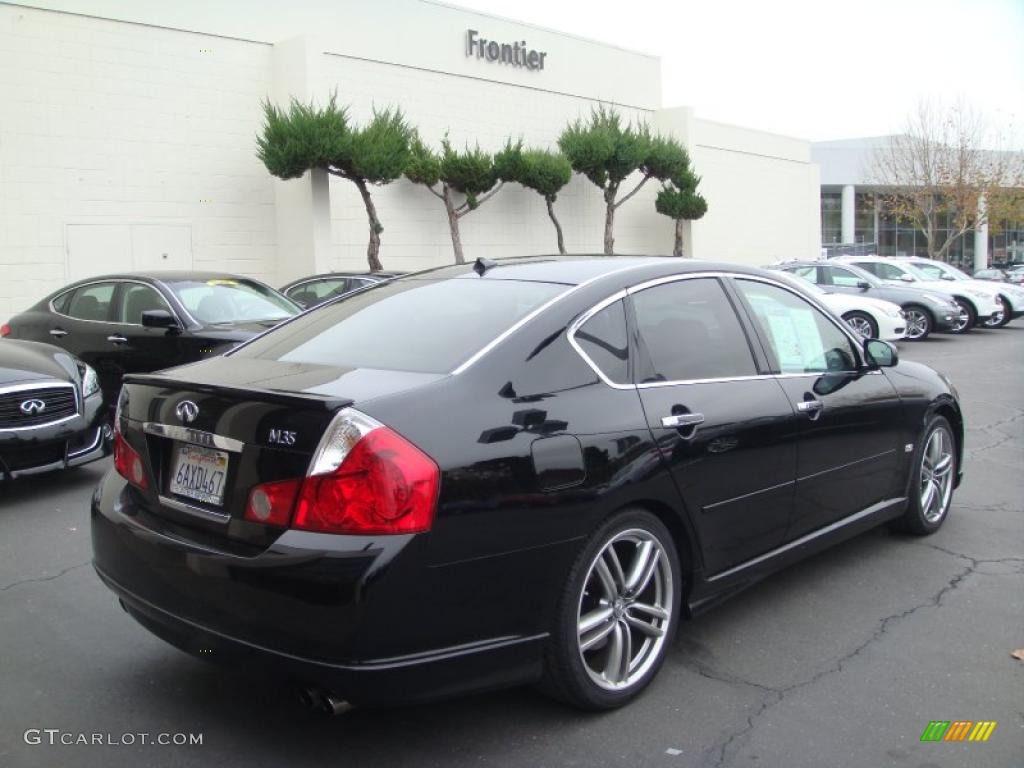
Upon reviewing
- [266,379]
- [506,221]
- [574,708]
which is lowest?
[574,708]

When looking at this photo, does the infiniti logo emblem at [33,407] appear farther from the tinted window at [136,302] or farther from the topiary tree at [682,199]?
the topiary tree at [682,199]

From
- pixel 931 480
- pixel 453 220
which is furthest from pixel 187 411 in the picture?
pixel 453 220

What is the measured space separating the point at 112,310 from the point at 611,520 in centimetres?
756

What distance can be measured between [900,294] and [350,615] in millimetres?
18473

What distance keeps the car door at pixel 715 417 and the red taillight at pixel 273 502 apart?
1.38m

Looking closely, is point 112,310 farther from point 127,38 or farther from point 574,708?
point 127,38

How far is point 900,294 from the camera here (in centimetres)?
1934

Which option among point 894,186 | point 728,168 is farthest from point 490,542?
point 894,186

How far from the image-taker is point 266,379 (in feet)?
11.4

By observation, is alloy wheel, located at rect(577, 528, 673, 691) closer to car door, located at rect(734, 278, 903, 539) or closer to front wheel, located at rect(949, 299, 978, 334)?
car door, located at rect(734, 278, 903, 539)

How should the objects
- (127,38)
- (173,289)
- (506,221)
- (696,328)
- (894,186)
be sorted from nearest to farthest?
(696,328)
(173,289)
(127,38)
(506,221)
(894,186)

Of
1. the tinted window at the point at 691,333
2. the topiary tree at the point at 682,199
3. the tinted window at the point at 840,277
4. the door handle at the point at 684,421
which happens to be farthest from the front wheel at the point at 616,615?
the topiary tree at the point at 682,199

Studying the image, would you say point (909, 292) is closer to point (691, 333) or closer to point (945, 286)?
point (945, 286)

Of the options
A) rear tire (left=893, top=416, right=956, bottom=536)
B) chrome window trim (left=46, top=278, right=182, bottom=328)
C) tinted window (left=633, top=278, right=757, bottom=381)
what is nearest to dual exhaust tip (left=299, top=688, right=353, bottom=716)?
tinted window (left=633, top=278, right=757, bottom=381)
